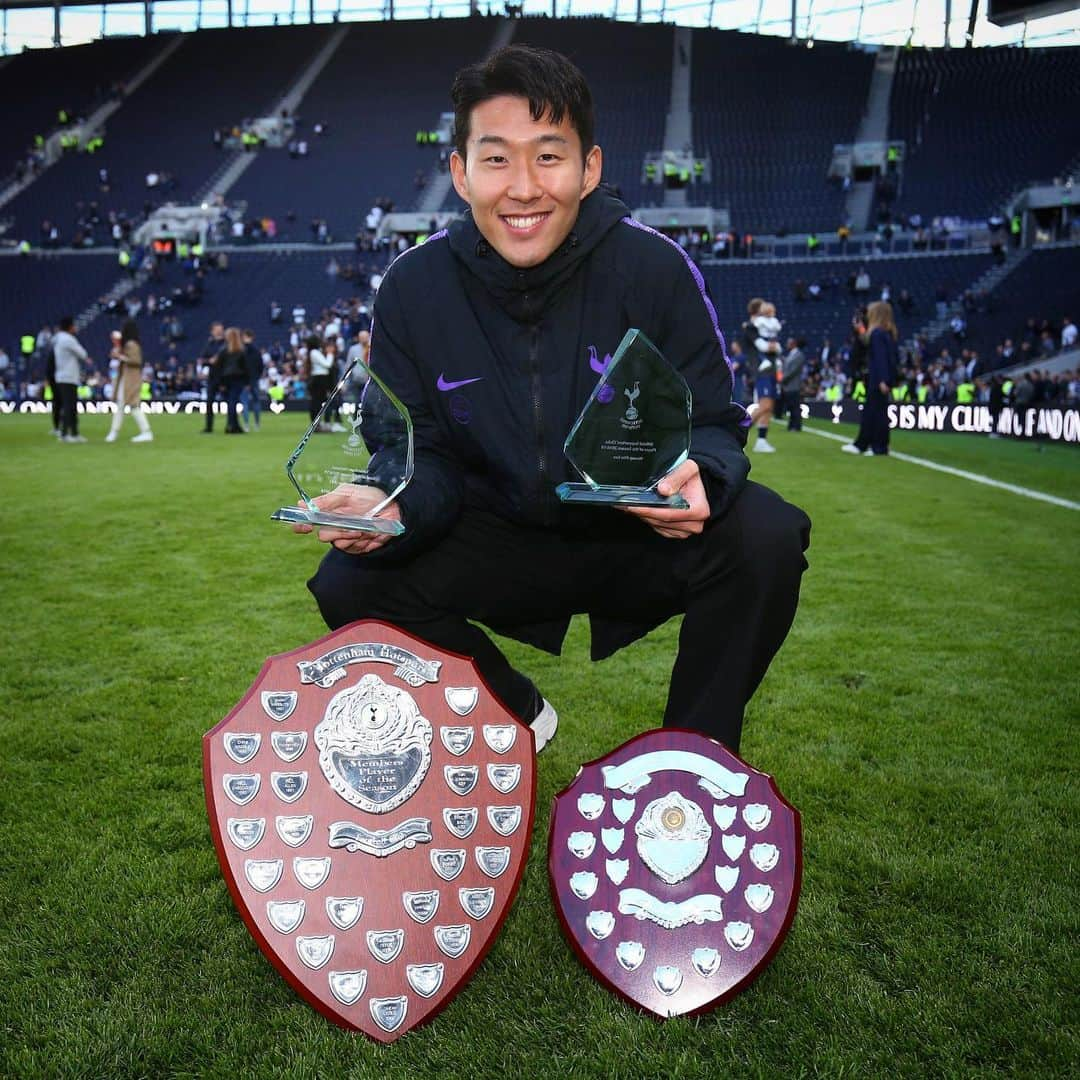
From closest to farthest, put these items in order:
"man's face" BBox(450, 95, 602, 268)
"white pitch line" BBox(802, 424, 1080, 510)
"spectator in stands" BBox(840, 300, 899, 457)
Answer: "man's face" BBox(450, 95, 602, 268)
"white pitch line" BBox(802, 424, 1080, 510)
"spectator in stands" BBox(840, 300, 899, 457)

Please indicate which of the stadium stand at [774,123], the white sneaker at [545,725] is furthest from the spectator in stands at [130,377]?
the stadium stand at [774,123]

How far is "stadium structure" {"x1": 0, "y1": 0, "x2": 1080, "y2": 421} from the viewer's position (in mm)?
26750

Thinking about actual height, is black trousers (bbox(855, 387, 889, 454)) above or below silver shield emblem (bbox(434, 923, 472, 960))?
below

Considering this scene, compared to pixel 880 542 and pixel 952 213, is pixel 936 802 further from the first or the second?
pixel 952 213

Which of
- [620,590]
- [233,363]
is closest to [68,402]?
[233,363]

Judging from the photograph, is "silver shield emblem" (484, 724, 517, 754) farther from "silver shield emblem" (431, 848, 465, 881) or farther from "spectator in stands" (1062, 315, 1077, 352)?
"spectator in stands" (1062, 315, 1077, 352)

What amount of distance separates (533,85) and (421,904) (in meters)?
→ 1.27

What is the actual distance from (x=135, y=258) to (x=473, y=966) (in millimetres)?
33449

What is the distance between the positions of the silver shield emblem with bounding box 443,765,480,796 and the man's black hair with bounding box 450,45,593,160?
3.42 ft

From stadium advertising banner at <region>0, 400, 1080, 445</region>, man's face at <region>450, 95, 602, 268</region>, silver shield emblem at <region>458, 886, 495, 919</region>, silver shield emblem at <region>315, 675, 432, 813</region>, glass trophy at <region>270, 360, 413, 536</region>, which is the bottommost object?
stadium advertising banner at <region>0, 400, 1080, 445</region>

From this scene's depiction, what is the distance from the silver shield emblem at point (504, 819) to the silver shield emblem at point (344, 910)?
0.69 ft

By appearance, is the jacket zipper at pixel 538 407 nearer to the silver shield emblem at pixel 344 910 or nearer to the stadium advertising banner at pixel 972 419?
the silver shield emblem at pixel 344 910

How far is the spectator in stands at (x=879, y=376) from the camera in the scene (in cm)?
987

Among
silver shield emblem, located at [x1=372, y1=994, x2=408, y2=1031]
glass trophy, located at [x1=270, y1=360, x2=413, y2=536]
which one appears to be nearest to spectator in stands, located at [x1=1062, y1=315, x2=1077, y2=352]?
glass trophy, located at [x1=270, y1=360, x2=413, y2=536]
